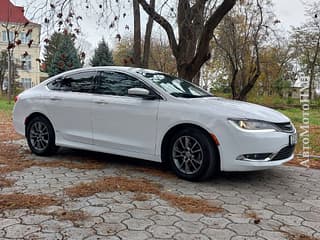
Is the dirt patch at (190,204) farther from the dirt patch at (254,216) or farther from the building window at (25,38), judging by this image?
the building window at (25,38)

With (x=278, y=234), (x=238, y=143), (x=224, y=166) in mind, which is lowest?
(x=278, y=234)

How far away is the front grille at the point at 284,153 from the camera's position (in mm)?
4062

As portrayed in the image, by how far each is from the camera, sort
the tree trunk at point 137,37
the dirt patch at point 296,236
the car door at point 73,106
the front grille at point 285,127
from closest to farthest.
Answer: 1. the dirt patch at point 296,236
2. the front grille at point 285,127
3. the car door at point 73,106
4. the tree trunk at point 137,37

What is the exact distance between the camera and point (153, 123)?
14.4 feet

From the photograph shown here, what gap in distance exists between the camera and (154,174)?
15.0ft

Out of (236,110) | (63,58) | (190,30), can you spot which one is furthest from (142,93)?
(190,30)

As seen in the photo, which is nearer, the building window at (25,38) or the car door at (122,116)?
the car door at (122,116)

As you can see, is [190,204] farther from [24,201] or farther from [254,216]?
[24,201]

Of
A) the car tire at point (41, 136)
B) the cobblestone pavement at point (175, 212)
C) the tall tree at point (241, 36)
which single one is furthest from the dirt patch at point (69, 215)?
the tall tree at point (241, 36)

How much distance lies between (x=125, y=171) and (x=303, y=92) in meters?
3.56

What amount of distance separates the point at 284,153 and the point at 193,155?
1086 millimetres

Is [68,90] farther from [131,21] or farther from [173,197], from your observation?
[131,21]

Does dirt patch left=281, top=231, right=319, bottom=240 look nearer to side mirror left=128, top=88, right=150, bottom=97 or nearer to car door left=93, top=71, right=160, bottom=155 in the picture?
car door left=93, top=71, right=160, bottom=155

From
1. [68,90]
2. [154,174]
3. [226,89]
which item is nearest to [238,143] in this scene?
[154,174]
